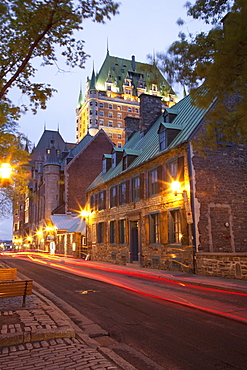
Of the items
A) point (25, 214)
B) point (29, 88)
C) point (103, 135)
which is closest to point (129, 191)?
point (29, 88)

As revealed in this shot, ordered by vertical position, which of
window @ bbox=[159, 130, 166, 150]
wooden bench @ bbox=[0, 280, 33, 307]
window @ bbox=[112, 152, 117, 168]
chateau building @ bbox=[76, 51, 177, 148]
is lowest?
wooden bench @ bbox=[0, 280, 33, 307]

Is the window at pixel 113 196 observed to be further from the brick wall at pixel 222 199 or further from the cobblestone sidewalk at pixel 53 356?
the cobblestone sidewalk at pixel 53 356

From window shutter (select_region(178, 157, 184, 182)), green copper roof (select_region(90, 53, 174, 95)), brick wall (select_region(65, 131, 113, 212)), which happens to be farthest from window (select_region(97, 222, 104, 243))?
green copper roof (select_region(90, 53, 174, 95))

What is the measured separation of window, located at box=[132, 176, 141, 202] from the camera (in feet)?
77.9

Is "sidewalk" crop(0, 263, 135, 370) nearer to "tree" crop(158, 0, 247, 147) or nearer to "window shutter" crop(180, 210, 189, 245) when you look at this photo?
"tree" crop(158, 0, 247, 147)

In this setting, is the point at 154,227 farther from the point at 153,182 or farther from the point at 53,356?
the point at 53,356

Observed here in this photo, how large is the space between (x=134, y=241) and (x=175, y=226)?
6.20m

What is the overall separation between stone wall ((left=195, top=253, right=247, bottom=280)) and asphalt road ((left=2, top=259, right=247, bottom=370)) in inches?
203

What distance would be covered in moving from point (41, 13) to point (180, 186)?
1263 centimetres

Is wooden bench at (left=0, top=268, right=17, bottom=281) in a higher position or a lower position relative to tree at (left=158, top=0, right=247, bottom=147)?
lower

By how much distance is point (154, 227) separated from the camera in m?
21.4

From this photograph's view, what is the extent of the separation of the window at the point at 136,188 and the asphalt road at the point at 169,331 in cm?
1372

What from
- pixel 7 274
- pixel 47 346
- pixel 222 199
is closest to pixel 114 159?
pixel 222 199

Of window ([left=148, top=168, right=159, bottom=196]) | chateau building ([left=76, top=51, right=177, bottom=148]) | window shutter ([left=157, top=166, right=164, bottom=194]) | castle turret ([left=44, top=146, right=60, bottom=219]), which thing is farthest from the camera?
chateau building ([left=76, top=51, right=177, bottom=148])
